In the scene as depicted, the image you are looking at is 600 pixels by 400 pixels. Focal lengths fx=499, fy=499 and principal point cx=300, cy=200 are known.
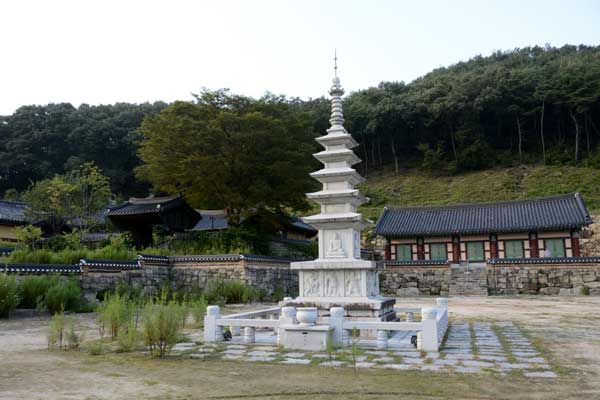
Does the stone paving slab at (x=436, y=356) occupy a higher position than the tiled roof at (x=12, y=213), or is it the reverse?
the tiled roof at (x=12, y=213)

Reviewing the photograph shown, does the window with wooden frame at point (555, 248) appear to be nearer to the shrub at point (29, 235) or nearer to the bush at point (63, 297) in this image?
the bush at point (63, 297)

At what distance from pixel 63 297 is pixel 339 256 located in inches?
357

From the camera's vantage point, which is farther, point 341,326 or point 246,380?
point 341,326

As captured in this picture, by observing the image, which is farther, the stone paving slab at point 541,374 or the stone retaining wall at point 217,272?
the stone retaining wall at point 217,272

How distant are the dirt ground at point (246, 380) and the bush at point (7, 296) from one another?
5.52 meters

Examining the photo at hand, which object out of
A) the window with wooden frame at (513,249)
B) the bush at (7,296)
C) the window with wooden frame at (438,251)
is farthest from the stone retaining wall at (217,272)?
the window with wooden frame at (513,249)

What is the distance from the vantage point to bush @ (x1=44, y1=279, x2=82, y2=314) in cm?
1521

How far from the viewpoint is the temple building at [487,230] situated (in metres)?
32.6

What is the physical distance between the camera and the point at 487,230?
34.2 metres

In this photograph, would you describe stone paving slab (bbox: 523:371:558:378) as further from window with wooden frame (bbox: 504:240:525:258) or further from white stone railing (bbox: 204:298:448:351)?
window with wooden frame (bbox: 504:240:525:258)

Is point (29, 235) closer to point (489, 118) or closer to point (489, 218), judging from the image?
point (489, 218)

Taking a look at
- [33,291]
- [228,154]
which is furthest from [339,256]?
[228,154]

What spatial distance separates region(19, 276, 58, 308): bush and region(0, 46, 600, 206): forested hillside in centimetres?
4146

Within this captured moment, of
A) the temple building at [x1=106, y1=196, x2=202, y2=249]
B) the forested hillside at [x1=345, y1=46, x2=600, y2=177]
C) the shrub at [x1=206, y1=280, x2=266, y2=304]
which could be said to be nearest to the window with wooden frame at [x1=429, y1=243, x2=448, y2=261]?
the temple building at [x1=106, y1=196, x2=202, y2=249]
